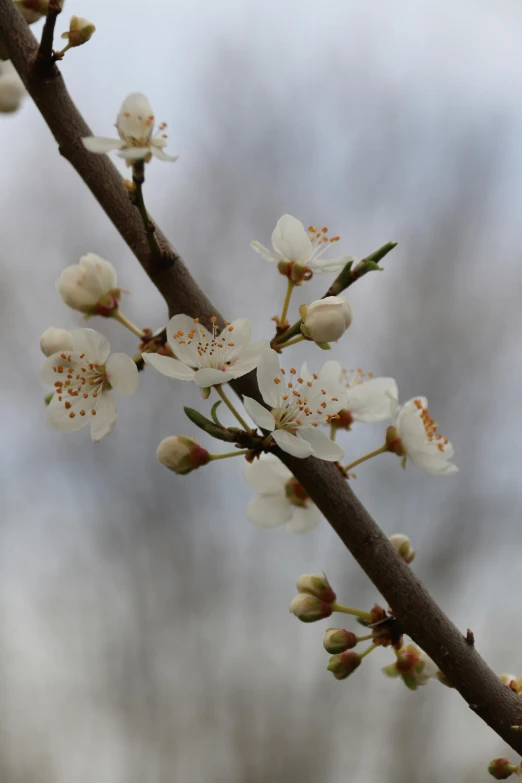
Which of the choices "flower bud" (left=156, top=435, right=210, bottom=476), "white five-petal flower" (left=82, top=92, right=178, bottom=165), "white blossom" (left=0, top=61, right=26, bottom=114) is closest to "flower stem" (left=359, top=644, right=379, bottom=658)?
"flower bud" (left=156, top=435, right=210, bottom=476)

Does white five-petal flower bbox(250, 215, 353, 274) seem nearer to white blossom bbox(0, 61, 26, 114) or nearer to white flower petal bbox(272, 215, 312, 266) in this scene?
white flower petal bbox(272, 215, 312, 266)

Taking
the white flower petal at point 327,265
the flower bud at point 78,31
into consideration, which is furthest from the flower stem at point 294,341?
the flower bud at point 78,31

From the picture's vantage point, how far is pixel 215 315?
1.99ft

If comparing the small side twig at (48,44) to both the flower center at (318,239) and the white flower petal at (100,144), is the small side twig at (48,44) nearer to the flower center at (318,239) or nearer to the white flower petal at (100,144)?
the white flower petal at (100,144)

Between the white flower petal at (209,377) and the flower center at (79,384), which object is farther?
the flower center at (79,384)

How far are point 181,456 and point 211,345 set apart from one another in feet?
0.47

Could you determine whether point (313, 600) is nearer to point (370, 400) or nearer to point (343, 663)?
point (343, 663)

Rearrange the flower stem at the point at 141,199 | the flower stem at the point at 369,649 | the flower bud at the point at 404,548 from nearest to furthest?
the flower stem at the point at 141,199 → the flower stem at the point at 369,649 → the flower bud at the point at 404,548

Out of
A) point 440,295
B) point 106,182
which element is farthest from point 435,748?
point 106,182

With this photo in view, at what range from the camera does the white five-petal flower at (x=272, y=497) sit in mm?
785

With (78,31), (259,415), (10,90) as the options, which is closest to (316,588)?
(259,415)

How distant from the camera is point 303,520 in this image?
81 cm

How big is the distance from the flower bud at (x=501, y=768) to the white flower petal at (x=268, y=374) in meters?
0.37

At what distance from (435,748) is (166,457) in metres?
3.08
